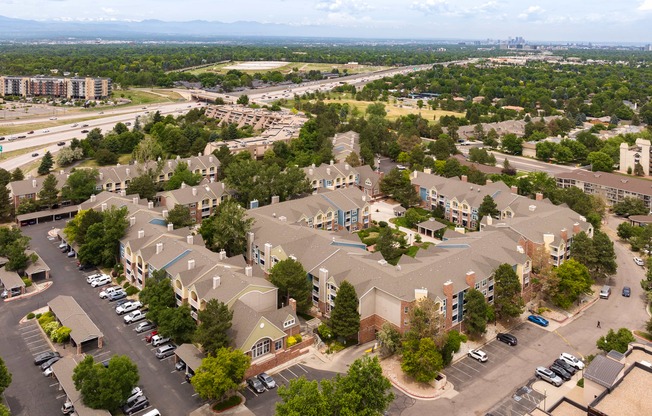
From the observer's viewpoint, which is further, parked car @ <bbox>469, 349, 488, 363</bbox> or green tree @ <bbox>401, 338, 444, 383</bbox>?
parked car @ <bbox>469, 349, 488, 363</bbox>

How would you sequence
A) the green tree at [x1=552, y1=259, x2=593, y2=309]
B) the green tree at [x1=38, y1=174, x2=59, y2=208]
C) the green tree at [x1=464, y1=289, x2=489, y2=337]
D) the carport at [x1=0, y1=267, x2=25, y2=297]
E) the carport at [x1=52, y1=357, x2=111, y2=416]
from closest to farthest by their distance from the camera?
the carport at [x1=52, y1=357, x2=111, y2=416]
the green tree at [x1=464, y1=289, x2=489, y2=337]
the green tree at [x1=552, y1=259, x2=593, y2=309]
the carport at [x1=0, y1=267, x2=25, y2=297]
the green tree at [x1=38, y1=174, x2=59, y2=208]

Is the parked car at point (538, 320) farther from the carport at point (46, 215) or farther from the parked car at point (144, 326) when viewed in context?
the carport at point (46, 215)

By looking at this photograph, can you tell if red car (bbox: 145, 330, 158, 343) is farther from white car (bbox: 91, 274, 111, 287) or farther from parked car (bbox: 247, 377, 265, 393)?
white car (bbox: 91, 274, 111, 287)

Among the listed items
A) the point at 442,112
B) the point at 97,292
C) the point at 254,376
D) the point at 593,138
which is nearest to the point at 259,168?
the point at 97,292

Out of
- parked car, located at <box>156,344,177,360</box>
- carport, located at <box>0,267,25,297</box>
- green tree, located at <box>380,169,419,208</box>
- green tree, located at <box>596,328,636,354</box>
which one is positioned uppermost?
green tree, located at <box>380,169,419,208</box>

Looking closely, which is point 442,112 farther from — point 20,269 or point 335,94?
point 20,269

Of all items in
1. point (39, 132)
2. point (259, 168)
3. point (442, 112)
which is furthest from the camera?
point (442, 112)

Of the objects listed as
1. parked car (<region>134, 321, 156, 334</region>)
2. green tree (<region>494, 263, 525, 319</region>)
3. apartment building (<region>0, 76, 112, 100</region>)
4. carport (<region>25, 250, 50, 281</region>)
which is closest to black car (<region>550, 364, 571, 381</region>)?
green tree (<region>494, 263, 525, 319</region>)
